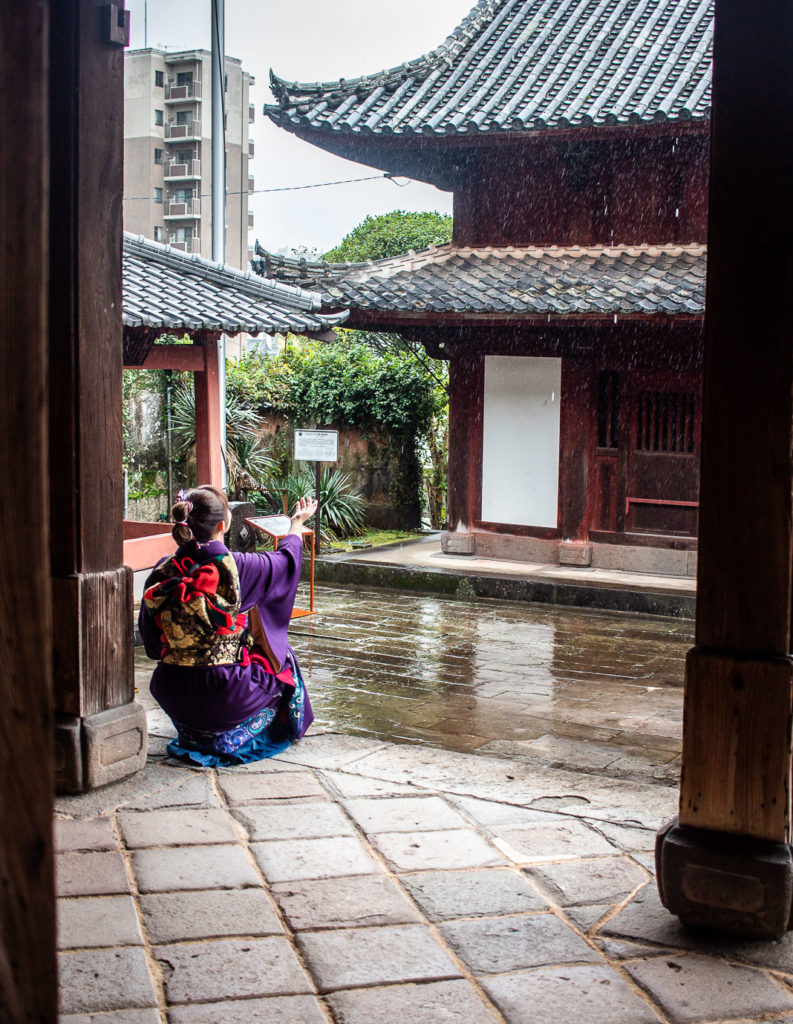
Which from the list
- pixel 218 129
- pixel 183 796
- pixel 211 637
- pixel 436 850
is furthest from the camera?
pixel 218 129

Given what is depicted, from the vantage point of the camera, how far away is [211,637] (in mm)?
4703

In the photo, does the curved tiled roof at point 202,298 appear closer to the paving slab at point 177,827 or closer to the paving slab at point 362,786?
the paving slab at point 362,786

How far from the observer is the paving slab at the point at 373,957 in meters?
2.85

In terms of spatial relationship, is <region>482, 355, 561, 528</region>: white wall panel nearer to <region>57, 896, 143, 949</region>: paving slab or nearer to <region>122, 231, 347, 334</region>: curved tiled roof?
<region>122, 231, 347, 334</region>: curved tiled roof

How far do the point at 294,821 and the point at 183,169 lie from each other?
41579 millimetres

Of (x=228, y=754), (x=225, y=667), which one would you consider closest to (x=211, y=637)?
(x=225, y=667)

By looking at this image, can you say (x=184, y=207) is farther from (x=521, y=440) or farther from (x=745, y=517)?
(x=745, y=517)

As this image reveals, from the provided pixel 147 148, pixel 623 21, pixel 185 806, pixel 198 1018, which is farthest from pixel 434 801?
pixel 147 148

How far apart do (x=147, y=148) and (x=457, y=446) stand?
111ft

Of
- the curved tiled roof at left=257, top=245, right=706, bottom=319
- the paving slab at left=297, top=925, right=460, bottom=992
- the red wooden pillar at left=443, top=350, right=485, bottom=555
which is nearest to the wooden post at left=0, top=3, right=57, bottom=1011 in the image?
the paving slab at left=297, top=925, right=460, bottom=992

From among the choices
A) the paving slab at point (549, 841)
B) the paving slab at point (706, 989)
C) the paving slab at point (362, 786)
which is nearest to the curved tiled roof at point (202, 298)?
the paving slab at point (362, 786)

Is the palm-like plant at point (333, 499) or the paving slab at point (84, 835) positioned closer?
the paving slab at point (84, 835)

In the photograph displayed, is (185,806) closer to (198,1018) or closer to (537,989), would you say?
(198,1018)

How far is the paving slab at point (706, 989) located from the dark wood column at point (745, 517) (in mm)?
179
